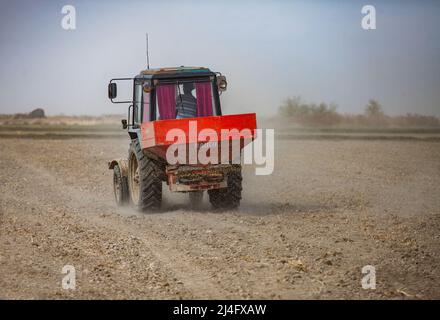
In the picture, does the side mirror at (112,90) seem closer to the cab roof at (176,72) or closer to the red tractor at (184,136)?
the red tractor at (184,136)

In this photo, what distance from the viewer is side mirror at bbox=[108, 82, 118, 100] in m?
13.4

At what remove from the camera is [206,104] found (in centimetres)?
1400

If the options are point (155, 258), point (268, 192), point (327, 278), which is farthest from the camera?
point (268, 192)

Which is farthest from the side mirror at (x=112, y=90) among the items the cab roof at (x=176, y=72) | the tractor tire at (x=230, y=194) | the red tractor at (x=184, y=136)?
the tractor tire at (x=230, y=194)

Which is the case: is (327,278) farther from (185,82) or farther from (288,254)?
(185,82)

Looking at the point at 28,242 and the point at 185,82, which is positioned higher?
the point at 185,82

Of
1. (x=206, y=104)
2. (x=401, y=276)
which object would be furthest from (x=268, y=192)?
(x=401, y=276)

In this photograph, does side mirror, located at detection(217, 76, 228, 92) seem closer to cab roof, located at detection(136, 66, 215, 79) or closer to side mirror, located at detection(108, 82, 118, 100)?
cab roof, located at detection(136, 66, 215, 79)

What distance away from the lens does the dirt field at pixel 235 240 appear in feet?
27.8

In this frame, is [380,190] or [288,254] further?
[380,190]

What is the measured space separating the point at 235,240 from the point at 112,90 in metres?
3.98

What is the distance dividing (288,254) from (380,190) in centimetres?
805

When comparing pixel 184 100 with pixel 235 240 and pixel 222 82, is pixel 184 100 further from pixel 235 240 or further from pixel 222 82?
pixel 235 240

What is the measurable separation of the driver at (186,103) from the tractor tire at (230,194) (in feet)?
4.32
